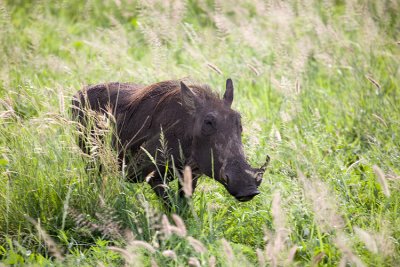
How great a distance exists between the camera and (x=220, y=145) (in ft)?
14.2

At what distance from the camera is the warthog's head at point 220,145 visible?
161 inches

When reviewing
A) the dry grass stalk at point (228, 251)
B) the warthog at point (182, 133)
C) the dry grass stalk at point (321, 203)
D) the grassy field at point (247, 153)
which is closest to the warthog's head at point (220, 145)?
the warthog at point (182, 133)

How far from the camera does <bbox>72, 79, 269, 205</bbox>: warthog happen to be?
4195mm

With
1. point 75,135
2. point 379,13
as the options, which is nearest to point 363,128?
point 379,13

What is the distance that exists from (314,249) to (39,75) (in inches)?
172

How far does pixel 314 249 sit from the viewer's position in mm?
4039

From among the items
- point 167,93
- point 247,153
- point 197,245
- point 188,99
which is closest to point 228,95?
point 188,99

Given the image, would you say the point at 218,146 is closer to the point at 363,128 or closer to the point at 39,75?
the point at 363,128

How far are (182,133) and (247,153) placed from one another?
3.18 feet

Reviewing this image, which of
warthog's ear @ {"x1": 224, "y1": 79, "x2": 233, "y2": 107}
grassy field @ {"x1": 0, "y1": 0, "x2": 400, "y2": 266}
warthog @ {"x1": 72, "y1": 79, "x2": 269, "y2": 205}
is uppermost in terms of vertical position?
warthog's ear @ {"x1": 224, "y1": 79, "x2": 233, "y2": 107}

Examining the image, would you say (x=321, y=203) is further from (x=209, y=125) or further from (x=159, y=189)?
(x=159, y=189)

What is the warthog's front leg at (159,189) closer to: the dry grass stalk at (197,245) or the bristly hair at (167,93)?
the bristly hair at (167,93)

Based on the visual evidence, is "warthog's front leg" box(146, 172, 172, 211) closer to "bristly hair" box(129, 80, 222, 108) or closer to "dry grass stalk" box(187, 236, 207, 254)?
"bristly hair" box(129, 80, 222, 108)

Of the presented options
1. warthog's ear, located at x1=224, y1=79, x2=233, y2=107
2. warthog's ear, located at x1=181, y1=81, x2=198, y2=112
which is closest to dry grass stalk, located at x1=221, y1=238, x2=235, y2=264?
warthog's ear, located at x1=181, y1=81, x2=198, y2=112
